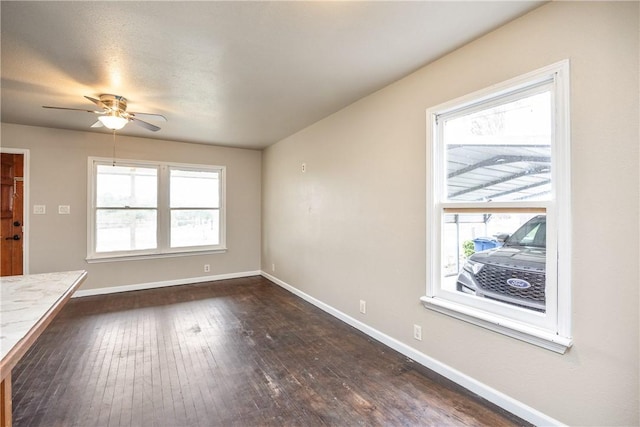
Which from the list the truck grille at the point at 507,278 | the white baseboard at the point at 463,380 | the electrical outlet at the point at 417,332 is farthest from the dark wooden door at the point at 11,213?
the truck grille at the point at 507,278

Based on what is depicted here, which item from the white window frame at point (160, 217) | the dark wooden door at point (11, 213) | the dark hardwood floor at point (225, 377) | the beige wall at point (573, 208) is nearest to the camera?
the beige wall at point (573, 208)

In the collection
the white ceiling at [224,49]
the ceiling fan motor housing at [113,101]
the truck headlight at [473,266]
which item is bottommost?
the truck headlight at [473,266]

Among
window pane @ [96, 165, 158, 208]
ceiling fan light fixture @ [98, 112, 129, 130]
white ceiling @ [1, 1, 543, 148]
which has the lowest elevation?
window pane @ [96, 165, 158, 208]

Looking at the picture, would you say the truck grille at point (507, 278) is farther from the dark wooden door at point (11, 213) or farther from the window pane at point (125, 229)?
the dark wooden door at point (11, 213)

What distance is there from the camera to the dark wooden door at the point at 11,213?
4.01 meters

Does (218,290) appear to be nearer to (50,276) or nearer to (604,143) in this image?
(50,276)

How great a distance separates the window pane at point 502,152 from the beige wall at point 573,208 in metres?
0.18

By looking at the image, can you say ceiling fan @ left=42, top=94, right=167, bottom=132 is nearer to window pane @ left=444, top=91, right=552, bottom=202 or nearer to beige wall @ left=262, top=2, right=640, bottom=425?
beige wall @ left=262, top=2, right=640, bottom=425

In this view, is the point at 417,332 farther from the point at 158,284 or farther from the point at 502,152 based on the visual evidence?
the point at 158,284

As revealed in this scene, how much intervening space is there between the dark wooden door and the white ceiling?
0.99m

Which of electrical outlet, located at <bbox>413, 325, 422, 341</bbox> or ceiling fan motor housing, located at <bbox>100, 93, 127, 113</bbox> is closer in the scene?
electrical outlet, located at <bbox>413, 325, 422, 341</bbox>

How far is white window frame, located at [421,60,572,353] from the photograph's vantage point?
165 cm

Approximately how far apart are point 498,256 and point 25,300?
288 cm

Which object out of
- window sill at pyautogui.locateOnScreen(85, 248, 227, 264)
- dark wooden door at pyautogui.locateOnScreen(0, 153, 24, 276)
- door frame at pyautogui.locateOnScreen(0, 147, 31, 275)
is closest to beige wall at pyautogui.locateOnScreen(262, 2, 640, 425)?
window sill at pyautogui.locateOnScreen(85, 248, 227, 264)
